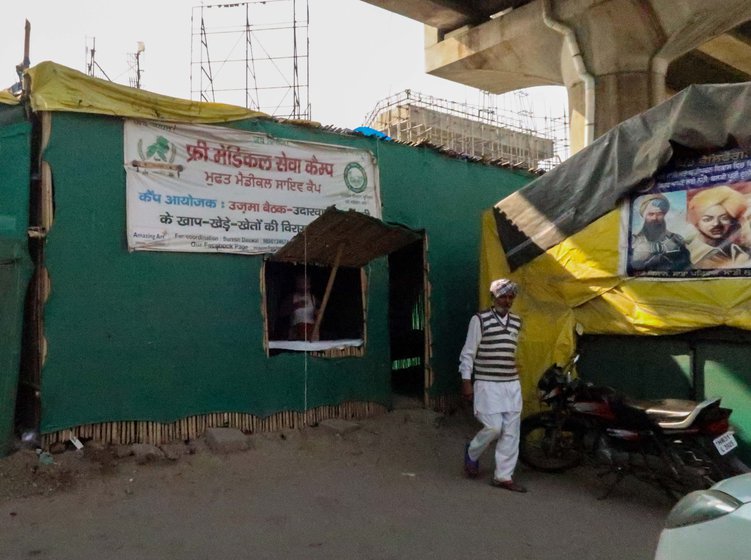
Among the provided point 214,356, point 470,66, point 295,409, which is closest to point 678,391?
point 295,409

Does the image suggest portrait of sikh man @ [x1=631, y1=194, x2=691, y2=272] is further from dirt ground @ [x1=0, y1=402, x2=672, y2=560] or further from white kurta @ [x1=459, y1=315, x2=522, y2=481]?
dirt ground @ [x1=0, y1=402, x2=672, y2=560]

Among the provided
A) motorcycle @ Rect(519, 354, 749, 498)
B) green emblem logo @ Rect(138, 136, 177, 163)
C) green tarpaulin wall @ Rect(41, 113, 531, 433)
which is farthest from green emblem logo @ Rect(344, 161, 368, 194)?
motorcycle @ Rect(519, 354, 749, 498)

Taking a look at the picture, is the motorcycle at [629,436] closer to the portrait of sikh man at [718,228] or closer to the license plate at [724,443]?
the license plate at [724,443]

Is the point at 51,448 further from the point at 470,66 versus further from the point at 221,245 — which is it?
the point at 470,66

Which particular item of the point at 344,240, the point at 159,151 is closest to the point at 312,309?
the point at 344,240

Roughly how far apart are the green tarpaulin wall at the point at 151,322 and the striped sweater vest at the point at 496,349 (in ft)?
6.45

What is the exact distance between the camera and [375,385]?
24.6 feet

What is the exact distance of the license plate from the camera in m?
4.92

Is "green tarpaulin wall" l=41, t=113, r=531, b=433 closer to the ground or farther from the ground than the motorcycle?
farther from the ground

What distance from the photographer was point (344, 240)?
6797mm

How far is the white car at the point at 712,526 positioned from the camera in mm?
2424

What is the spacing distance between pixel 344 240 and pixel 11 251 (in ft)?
9.51

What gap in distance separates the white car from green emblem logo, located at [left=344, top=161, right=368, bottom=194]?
5.13 meters

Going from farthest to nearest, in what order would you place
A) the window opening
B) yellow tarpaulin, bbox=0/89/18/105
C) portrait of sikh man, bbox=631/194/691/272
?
the window opening < portrait of sikh man, bbox=631/194/691/272 < yellow tarpaulin, bbox=0/89/18/105
